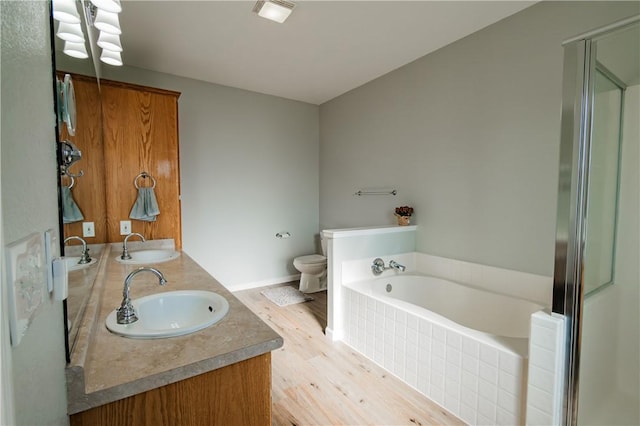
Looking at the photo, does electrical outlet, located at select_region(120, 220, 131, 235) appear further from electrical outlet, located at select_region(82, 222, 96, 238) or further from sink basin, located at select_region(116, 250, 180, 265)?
electrical outlet, located at select_region(82, 222, 96, 238)

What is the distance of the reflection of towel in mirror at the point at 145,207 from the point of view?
2490mm

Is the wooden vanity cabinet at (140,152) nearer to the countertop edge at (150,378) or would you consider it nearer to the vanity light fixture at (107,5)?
the vanity light fixture at (107,5)

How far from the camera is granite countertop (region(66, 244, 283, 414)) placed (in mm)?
735

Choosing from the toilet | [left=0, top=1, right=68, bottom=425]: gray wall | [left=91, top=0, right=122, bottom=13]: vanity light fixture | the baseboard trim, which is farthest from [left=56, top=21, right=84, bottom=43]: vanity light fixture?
the baseboard trim

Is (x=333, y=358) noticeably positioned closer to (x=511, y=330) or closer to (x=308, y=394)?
(x=308, y=394)

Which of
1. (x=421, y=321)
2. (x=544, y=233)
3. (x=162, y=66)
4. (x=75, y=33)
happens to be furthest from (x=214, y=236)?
(x=544, y=233)

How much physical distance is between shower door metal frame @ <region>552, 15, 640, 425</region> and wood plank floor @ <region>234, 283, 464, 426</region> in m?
0.72

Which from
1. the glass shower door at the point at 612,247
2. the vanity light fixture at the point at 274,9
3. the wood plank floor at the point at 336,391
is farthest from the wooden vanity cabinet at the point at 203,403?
the vanity light fixture at the point at 274,9

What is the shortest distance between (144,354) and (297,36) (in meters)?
2.55

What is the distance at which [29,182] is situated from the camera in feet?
1.49

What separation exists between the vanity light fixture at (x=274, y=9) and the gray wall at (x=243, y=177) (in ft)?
5.25

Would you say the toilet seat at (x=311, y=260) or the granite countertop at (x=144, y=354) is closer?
the granite countertop at (x=144, y=354)

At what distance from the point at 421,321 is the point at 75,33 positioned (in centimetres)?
212

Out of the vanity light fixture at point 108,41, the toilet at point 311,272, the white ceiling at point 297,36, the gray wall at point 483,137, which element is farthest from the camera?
the toilet at point 311,272
